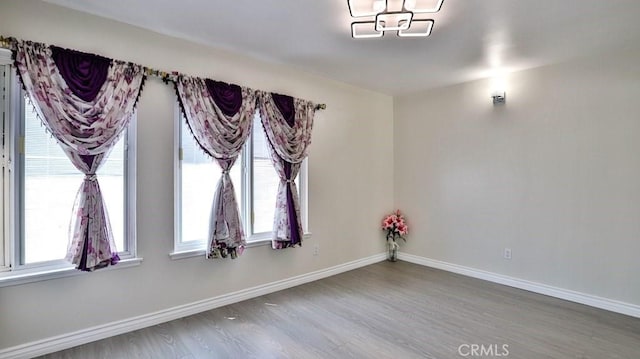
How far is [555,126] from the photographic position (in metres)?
3.63

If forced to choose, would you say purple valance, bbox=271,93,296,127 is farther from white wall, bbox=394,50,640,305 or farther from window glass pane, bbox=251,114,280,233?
white wall, bbox=394,50,640,305

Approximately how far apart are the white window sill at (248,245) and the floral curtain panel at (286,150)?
0.37 feet

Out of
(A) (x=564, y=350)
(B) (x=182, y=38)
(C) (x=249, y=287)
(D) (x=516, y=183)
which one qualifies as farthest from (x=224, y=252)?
(D) (x=516, y=183)

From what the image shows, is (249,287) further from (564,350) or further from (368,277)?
(564,350)

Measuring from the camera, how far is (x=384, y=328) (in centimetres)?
288

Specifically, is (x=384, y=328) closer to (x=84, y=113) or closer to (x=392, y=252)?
(x=392, y=252)

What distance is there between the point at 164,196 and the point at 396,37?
2.61 metres

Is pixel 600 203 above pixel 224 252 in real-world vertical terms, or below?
above

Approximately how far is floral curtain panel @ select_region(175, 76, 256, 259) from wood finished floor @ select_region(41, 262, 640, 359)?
734 mm

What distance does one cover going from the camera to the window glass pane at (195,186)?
10.2 feet

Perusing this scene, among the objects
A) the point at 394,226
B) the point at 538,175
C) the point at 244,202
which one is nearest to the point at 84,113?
the point at 244,202

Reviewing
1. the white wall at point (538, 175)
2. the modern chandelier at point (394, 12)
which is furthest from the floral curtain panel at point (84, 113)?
the white wall at point (538, 175)

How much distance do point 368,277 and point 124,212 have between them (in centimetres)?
298

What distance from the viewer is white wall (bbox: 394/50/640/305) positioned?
324 cm
